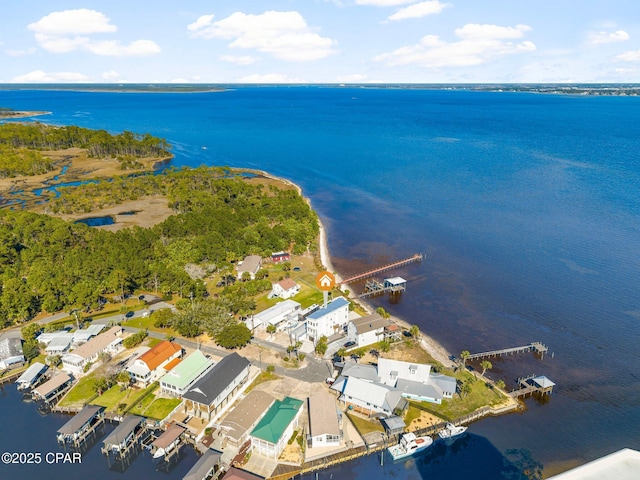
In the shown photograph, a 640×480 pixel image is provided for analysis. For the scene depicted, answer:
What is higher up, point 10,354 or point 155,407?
point 10,354

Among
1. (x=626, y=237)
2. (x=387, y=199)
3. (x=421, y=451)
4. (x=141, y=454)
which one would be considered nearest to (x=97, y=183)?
(x=387, y=199)

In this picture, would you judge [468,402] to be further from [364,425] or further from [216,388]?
[216,388]

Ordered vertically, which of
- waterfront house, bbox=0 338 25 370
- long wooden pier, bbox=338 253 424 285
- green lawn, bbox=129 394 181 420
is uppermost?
long wooden pier, bbox=338 253 424 285

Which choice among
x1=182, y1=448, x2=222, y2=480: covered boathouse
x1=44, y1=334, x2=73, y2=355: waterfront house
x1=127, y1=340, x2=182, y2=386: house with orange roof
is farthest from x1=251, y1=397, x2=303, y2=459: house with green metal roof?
x1=44, y1=334, x2=73, y2=355: waterfront house

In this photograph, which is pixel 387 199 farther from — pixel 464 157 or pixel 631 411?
pixel 631 411

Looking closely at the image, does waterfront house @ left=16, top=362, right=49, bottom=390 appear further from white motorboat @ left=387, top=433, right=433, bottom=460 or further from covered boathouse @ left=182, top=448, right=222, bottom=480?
white motorboat @ left=387, top=433, right=433, bottom=460

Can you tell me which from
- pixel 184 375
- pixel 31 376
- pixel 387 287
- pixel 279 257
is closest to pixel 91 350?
pixel 31 376
